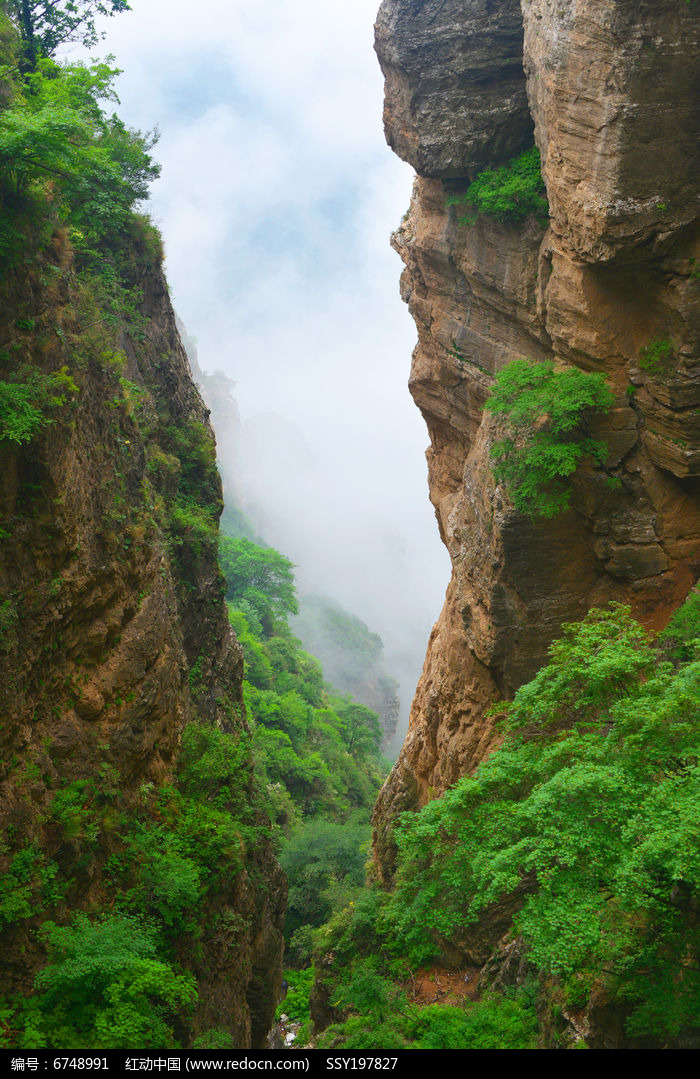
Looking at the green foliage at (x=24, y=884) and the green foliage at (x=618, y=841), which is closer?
the green foliage at (x=618, y=841)

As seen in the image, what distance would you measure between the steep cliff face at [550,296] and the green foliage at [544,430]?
0.47 metres

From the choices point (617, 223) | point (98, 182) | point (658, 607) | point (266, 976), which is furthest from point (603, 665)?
point (98, 182)

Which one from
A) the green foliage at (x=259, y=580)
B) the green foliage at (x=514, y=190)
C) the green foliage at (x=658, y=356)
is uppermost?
the green foliage at (x=259, y=580)

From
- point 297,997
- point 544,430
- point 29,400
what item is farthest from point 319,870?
point 29,400

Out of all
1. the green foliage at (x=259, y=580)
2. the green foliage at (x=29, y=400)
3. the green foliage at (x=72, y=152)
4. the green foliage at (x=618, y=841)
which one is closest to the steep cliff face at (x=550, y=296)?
the green foliage at (x=618, y=841)

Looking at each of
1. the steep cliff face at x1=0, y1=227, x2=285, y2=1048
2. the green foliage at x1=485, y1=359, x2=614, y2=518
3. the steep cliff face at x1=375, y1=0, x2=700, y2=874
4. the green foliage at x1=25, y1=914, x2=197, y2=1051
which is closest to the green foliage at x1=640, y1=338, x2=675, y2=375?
the steep cliff face at x1=375, y1=0, x2=700, y2=874

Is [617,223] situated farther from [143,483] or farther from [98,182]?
[98,182]

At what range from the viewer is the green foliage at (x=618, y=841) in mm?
7645

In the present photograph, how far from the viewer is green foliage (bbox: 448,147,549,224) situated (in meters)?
18.7

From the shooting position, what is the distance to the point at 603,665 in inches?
389

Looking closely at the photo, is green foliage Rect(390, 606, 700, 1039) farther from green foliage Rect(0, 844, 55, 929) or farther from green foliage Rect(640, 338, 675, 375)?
green foliage Rect(640, 338, 675, 375)

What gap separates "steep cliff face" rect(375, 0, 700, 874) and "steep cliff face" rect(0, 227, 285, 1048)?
7.31m

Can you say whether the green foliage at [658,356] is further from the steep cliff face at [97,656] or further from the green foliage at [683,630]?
the steep cliff face at [97,656]

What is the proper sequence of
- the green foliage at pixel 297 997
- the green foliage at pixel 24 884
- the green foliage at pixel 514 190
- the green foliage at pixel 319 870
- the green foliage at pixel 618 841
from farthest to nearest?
the green foliage at pixel 319 870
the green foliage at pixel 297 997
the green foliage at pixel 514 190
the green foliage at pixel 24 884
the green foliage at pixel 618 841
